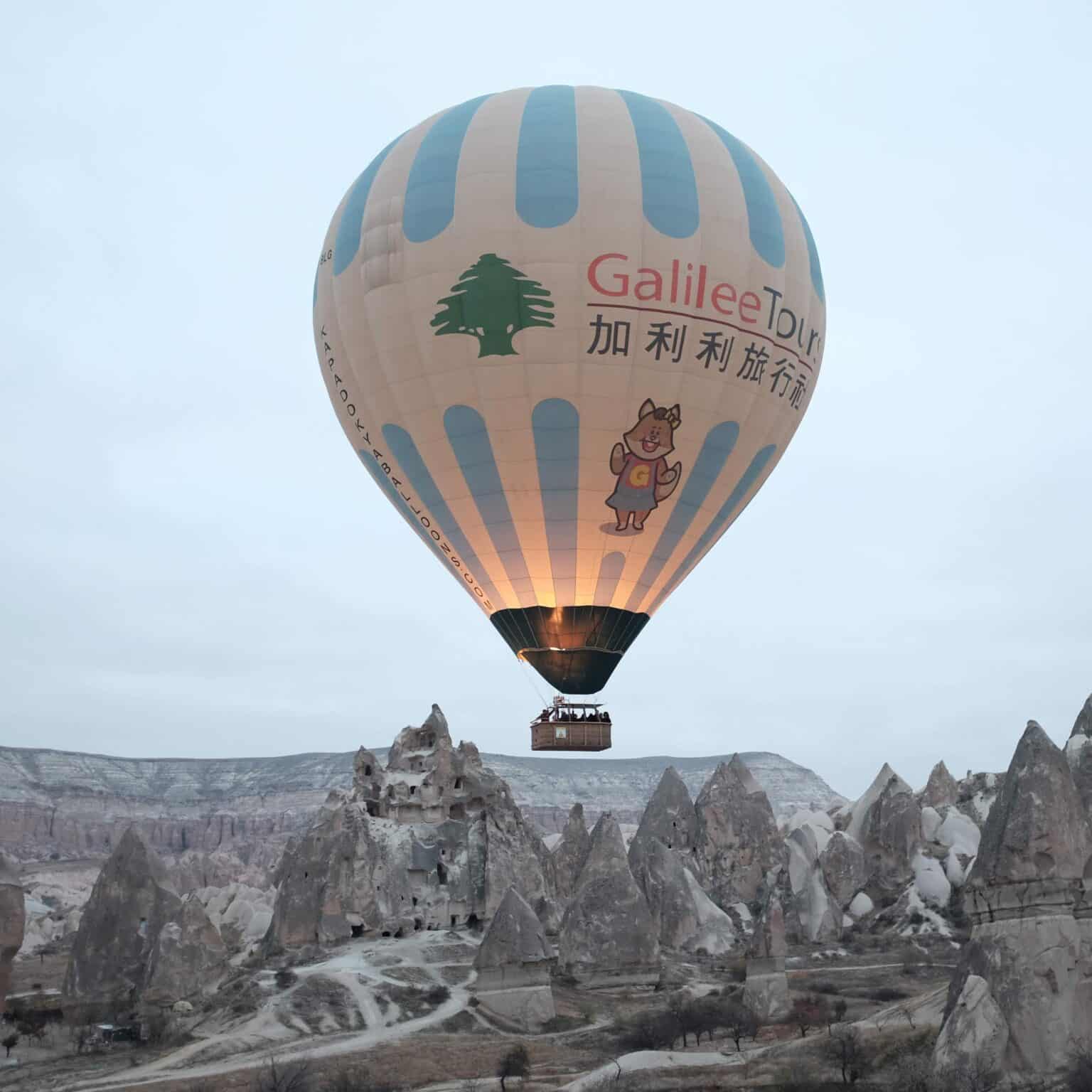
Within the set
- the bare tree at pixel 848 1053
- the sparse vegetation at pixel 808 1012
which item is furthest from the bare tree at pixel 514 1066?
the bare tree at pixel 848 1053

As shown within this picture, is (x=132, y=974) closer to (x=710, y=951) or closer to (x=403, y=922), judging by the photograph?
(x=403, y=922)

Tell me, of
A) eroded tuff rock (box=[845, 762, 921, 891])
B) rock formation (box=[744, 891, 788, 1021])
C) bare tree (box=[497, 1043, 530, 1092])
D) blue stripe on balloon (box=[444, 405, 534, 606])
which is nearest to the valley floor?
bare tree (box=[497, 1043, 530, 1092])

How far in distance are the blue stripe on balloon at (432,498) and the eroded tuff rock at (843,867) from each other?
2957cm

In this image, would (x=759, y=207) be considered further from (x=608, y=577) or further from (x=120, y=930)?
(x=120, y=930)

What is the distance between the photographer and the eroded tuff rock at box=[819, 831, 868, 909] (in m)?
52.9

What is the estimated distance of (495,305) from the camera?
26.0m

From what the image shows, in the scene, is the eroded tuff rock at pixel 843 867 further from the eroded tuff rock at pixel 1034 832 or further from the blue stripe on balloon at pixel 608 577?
the eroded tuff rock at pixel 1034 832

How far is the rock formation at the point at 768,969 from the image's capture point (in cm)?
2980

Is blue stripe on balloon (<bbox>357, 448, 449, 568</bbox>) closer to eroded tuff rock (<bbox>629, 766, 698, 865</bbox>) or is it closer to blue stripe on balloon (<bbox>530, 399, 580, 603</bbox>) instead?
blue stripe on balloon (<bbox>530, 399, 580, 603</bbox>)

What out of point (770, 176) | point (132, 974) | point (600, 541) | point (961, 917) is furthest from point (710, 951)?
point (770, 176)

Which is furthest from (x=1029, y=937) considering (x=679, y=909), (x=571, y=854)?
(x=571, y=854)

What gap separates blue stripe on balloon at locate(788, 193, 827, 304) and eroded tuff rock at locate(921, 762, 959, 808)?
124 ft

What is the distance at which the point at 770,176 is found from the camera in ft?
95.1

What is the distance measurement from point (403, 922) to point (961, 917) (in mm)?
19656
